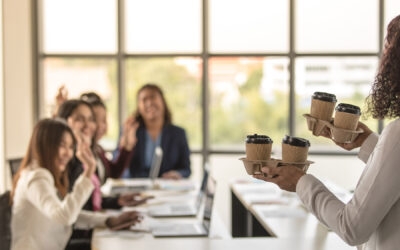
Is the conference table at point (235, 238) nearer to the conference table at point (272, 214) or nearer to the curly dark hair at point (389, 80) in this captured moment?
the conference table at point (272, 214)

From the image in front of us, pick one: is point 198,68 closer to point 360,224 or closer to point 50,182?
point 50,182

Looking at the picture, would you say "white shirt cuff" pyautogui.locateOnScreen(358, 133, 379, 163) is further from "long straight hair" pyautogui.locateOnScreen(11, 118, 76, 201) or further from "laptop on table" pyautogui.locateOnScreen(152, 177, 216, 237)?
"long straight hair" pyautogui.locateOnScreen(11, 118, 76, 201)

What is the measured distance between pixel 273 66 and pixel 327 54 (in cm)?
58

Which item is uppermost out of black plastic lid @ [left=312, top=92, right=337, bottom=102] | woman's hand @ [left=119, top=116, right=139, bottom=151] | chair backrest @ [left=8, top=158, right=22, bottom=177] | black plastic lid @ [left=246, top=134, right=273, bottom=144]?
black plastic lid @ [left=312, top=92, right=337, bottom=102]

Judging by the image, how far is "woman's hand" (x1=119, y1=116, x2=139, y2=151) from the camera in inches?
210

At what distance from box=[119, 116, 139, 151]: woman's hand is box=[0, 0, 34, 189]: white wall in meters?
1.27

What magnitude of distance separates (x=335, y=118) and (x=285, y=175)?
0.35 m

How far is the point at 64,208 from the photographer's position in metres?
3.12

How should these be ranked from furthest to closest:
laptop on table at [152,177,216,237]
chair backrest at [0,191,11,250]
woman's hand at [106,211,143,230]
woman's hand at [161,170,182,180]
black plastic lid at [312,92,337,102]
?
woman's hand at [161,170,182,180]
woman's hand at [106,211,143,230]
laptop on table at [152,177,216,237]
chair backrest at [0,191,11,250]
black plastic lid at [312,92,337,102]

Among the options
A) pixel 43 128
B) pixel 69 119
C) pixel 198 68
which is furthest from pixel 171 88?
pixel 43 128

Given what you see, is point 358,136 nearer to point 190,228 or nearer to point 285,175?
point 285,175

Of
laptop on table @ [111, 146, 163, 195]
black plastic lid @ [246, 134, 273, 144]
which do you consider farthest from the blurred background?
black plastic lid @ [246, 134, 273, 144]

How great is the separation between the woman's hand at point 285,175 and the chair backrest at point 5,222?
1521mm

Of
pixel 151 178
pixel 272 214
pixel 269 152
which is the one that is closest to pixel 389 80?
pixel 269 152
